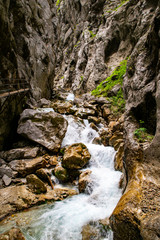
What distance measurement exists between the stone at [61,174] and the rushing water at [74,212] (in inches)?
52.0

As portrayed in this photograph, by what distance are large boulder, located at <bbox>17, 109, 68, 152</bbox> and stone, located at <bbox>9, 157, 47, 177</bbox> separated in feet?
4.58

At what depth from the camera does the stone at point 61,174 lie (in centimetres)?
758

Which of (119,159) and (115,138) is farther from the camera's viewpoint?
(115,138)

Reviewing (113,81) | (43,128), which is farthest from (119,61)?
(43,128)

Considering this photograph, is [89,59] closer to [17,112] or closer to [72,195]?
[17,112]

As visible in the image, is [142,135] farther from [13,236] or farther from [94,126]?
[94,126]

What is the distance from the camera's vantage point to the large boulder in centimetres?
960

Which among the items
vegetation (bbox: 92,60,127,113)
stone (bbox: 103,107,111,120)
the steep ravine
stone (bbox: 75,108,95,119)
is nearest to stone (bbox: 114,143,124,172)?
the steep ravine

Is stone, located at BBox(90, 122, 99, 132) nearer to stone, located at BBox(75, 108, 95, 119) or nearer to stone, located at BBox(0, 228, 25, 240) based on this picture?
stone, located at BBox(75, 108, 95, 119)

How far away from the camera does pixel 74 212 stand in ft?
18.1

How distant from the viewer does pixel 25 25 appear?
13477mm

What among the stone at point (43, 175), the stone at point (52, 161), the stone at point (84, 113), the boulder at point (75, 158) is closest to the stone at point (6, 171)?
the stone at point (43, 175)

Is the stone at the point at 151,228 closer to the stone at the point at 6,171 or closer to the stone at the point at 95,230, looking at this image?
the stone at the point at 95,230

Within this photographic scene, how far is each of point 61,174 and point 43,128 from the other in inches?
155
